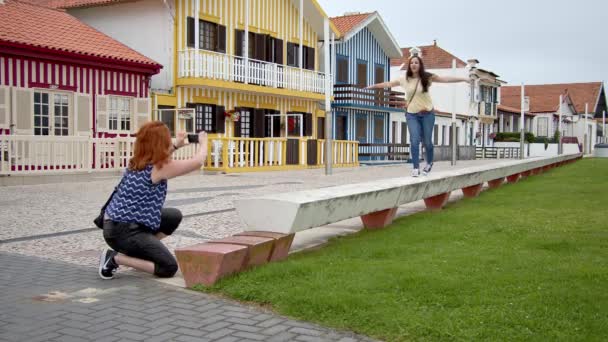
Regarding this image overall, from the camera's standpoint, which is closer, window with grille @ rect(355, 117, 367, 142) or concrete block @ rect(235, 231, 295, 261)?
concrete block @ rect(235, 231, 295, 261)

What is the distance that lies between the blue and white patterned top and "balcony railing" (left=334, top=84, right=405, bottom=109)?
28257mm

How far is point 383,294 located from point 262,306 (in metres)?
0.84

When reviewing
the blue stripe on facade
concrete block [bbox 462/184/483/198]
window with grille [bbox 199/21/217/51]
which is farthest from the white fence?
the blue stripe on facade

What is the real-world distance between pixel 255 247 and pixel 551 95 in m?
77.5

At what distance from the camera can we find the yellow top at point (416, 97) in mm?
9805

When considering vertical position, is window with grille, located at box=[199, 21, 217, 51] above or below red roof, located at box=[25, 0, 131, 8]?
below

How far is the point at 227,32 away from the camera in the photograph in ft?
86.2

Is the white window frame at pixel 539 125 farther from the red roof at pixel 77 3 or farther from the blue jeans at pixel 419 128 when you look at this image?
the blue jeans at pixel 419 128

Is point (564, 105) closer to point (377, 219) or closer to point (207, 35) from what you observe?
point (207, 35)

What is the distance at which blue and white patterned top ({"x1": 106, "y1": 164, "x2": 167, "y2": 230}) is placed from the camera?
563 cm

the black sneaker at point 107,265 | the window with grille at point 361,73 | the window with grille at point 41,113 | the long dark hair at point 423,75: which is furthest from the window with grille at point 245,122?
the black sneaker at point 107,265

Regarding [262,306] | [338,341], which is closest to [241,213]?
[262,306]

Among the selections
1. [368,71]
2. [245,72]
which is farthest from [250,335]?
[368,71]

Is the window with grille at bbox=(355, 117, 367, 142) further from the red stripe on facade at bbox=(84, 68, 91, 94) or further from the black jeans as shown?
the black jeans
